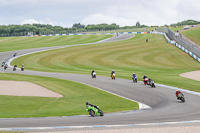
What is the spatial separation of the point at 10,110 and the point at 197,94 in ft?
55.4

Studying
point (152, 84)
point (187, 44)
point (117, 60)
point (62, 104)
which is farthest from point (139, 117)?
point (187, 44)

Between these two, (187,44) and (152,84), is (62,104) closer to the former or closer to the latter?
(152,84)

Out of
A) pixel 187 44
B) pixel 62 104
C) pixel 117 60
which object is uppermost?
pixel 187 44

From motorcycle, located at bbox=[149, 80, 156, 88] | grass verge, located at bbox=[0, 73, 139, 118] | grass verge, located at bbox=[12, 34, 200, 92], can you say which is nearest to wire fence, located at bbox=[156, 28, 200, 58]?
grass verge, located at bbox=[12, 34, 200, 92]

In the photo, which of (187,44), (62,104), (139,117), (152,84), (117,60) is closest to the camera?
(139,117)

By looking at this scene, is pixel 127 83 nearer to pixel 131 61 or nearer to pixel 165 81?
pixel 165 81

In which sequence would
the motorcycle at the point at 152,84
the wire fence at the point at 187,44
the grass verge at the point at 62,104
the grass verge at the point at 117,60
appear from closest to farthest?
1. the grass verge at the point at 62,104
2. the motorcycle at the point at 152,84
3. the grass verge at the point at 117,60
4. the wire fence at the point at 187,44

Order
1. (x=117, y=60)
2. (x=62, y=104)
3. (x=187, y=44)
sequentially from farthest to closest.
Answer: (x=187, y=44) < (x=117, y=60) < (x=62, y=104)

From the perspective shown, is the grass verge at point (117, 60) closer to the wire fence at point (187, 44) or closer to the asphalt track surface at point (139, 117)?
the wire fence at point (187, 44)

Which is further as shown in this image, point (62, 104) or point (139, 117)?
point (62, 104)

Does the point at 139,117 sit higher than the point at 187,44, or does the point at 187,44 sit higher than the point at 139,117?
the point at 187,44

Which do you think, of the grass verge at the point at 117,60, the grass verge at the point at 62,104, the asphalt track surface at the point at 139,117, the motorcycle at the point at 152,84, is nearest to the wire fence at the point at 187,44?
the grass verge at the point at 117,60

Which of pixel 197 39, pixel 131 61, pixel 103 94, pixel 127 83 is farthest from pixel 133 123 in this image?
pixel 197 39

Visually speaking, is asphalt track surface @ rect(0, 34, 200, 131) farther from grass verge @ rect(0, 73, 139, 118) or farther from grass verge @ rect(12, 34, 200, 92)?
grass verge @ rect(12, 34, 200, 92)
